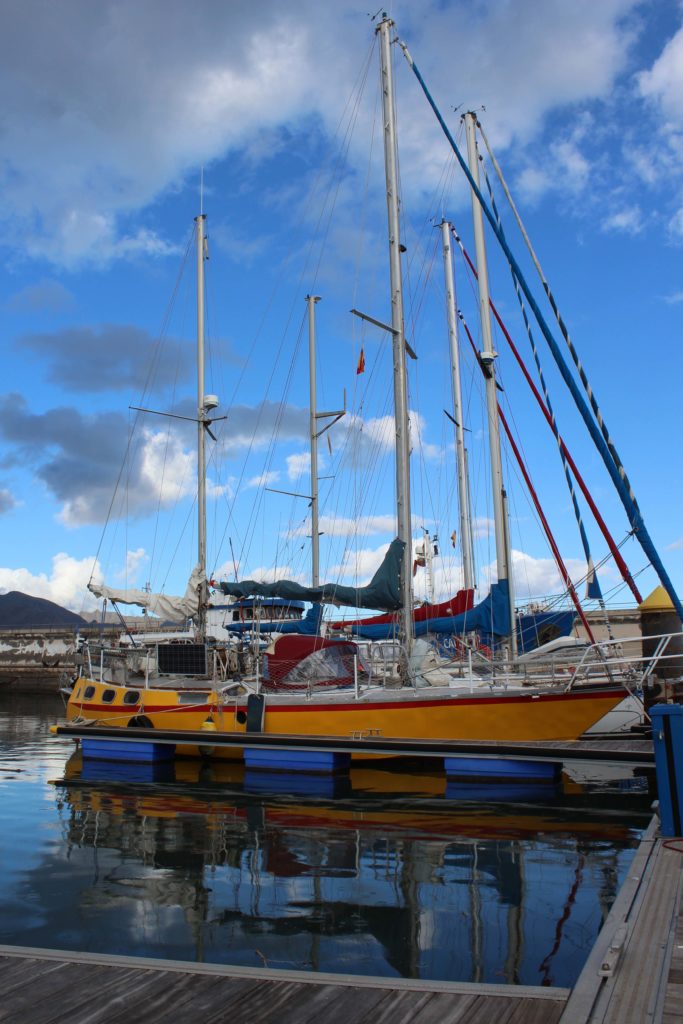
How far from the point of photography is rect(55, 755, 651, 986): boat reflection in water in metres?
6.64

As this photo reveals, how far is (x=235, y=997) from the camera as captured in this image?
183 inches

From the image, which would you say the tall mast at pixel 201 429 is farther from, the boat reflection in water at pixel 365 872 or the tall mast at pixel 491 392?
the boat reflection in water at pixel 365 872

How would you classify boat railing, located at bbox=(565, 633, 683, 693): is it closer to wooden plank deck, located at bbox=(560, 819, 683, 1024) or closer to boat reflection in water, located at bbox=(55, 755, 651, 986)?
boat reflection in water, located at bbox=(55, 755, 651, 986)

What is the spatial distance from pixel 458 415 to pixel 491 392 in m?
7.88

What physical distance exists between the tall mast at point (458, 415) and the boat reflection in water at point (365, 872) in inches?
592

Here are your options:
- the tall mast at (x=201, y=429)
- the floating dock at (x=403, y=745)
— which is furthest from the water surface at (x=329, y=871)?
the tall mast at (x=201, y=429)

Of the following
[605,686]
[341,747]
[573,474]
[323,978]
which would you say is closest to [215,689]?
[341,747]

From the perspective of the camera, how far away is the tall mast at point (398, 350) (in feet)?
63.6

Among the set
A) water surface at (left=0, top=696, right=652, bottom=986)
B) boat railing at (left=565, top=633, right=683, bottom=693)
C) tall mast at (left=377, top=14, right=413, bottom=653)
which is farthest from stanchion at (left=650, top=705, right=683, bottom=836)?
tall mast at (left=377, top=14, right=413, bottom=653)

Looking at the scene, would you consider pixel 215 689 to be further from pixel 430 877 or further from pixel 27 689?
pixel 27 689

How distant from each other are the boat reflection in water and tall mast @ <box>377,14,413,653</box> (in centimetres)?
492

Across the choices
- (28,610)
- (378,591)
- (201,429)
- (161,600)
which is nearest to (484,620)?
(378,591)

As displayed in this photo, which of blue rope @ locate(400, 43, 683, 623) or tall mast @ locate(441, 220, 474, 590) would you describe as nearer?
blue rope @ locate(400, 43, 683, 623)

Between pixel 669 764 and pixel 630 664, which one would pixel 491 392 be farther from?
pixel 669 764
